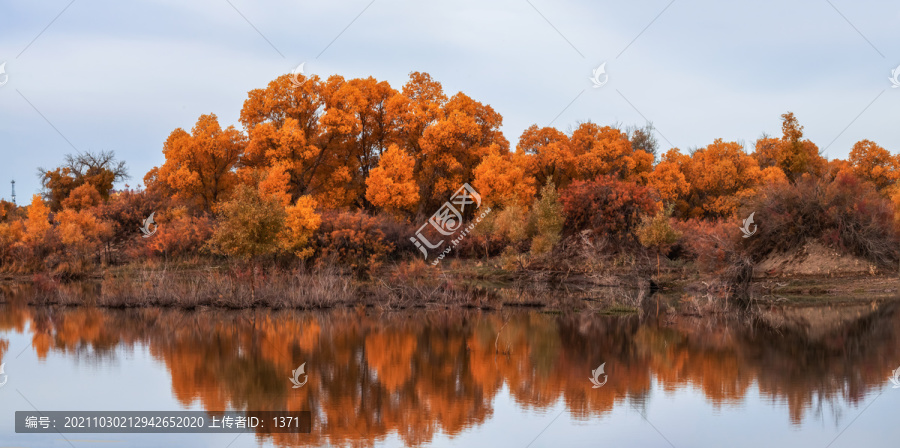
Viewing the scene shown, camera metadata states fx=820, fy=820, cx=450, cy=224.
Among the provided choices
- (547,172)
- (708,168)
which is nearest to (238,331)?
(547,172)

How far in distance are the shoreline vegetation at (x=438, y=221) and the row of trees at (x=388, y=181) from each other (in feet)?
0.38

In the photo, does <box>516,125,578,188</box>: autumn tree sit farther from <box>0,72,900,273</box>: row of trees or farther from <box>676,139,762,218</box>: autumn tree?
<box>676,139,762,218</box>: autumn tree

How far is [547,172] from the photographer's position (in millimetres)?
45125

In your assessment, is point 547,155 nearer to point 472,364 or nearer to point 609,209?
point 609,209

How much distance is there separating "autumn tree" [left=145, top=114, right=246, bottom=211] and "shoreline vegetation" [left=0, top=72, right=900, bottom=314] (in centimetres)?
11

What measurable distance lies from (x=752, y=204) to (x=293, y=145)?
71.8 feet

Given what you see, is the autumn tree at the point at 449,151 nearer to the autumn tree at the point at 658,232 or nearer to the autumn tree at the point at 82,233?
the autumn tree at the point at 658,232

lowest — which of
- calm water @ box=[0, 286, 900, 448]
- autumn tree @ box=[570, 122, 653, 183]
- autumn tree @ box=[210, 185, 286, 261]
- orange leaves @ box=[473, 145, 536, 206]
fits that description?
calm water @ box=[0, 286, 900, 448]

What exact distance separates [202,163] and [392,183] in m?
10.8

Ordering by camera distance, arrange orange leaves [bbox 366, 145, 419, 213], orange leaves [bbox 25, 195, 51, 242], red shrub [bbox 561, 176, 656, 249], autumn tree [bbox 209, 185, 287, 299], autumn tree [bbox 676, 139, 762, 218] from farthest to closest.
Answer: autumn tree [bbox 676, 139, 762, 218] → orange leaves [bbox 366, 145, 419, 213] → orange leaves [bbox 25, 195, 51, 242] → red shrub [bbox 561, 176, 656, 249] → autumn tree [bbox 209, 185, 287, 299]

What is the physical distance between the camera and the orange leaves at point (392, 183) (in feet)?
129

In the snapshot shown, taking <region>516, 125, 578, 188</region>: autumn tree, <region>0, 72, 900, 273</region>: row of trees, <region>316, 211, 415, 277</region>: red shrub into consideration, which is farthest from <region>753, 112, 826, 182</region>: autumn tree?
<region>316, 211, 415, 277</region>: red shrub

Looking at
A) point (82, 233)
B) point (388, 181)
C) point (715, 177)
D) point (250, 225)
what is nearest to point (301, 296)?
point (250, 225)

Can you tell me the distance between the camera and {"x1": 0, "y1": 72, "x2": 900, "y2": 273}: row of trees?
→ 32875mm
